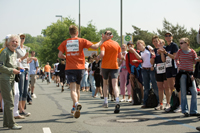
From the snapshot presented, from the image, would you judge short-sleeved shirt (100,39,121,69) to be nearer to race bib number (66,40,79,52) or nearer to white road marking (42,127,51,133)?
race bib number (66,40,79,52)

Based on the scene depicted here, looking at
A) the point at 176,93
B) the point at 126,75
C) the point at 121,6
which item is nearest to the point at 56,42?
the point at 121,6

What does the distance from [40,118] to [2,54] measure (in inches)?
92.6

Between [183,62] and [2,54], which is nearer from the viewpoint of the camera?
[2,54]

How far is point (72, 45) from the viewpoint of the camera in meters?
8.40

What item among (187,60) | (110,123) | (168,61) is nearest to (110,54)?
(168,61)

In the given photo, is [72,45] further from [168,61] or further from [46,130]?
[168,61]

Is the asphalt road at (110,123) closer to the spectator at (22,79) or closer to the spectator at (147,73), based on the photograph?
the spectator at (22,79)

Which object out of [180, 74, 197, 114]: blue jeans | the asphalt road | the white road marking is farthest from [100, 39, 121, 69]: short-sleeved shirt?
the white road marking

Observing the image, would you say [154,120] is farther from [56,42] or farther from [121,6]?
[56,42]

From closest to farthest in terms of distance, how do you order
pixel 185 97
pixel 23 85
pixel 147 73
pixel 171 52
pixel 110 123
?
pixel 110 123
pixel 185 97
pixel 23 85
pixel 171 52
pixel 147 73

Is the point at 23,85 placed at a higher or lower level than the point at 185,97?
higher

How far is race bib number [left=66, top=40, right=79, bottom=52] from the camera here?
330 inches

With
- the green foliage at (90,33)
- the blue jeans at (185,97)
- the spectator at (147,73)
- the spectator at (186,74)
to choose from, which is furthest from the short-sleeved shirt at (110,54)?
the green foliage at (90,33)

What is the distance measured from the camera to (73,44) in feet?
27.5
